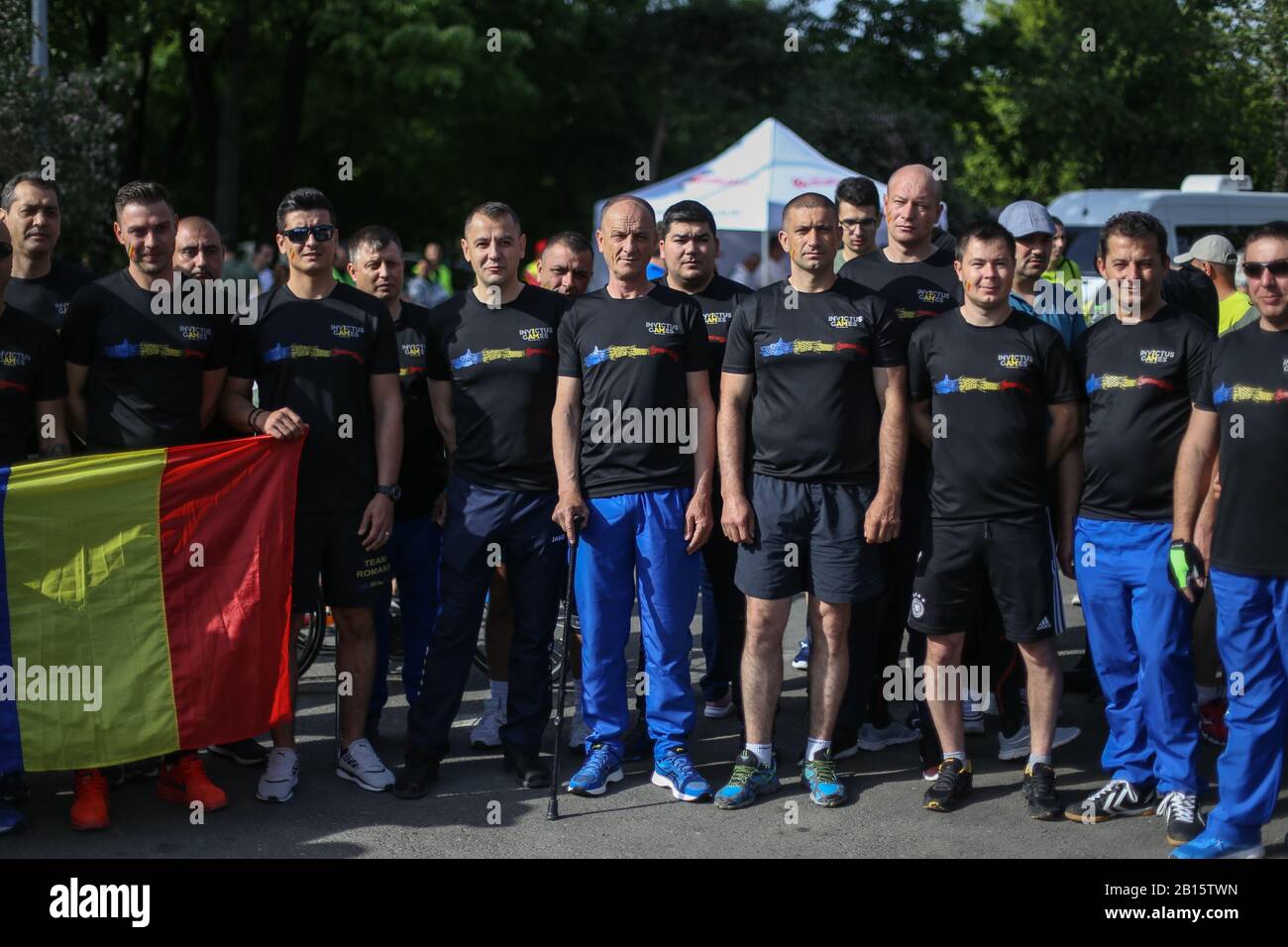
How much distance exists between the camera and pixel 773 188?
16219 millimetres

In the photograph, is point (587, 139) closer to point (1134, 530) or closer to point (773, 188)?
point (773, 188)

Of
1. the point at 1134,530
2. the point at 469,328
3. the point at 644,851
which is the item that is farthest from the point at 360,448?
the point at 1134,530

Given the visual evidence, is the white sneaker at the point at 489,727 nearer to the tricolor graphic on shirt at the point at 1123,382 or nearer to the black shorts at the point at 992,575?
the black shorts at the point at 992,575

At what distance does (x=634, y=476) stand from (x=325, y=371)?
4.40 ft

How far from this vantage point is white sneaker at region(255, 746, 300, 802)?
5.79 metres

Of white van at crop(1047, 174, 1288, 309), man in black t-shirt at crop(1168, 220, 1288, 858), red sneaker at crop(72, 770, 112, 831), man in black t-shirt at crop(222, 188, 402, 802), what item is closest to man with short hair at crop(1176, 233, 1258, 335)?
man in black t-shirt at crop(1168, 220, 1288, 858)

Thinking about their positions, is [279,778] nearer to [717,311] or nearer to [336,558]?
[336,558]

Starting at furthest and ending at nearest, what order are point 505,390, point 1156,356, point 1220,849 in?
point 505,390, point 1156,356, point 1220,849

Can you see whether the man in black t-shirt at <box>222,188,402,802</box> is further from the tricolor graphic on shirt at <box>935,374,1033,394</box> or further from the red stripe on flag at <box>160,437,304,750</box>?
the tricolor graphic on shirt at <box>935,374,1033,394</box>

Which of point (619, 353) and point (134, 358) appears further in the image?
point (619, 353)

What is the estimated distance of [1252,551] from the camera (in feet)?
16.0

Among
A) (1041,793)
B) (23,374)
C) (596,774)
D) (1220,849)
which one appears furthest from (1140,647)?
(23,374)

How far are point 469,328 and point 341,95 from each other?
25.4m
